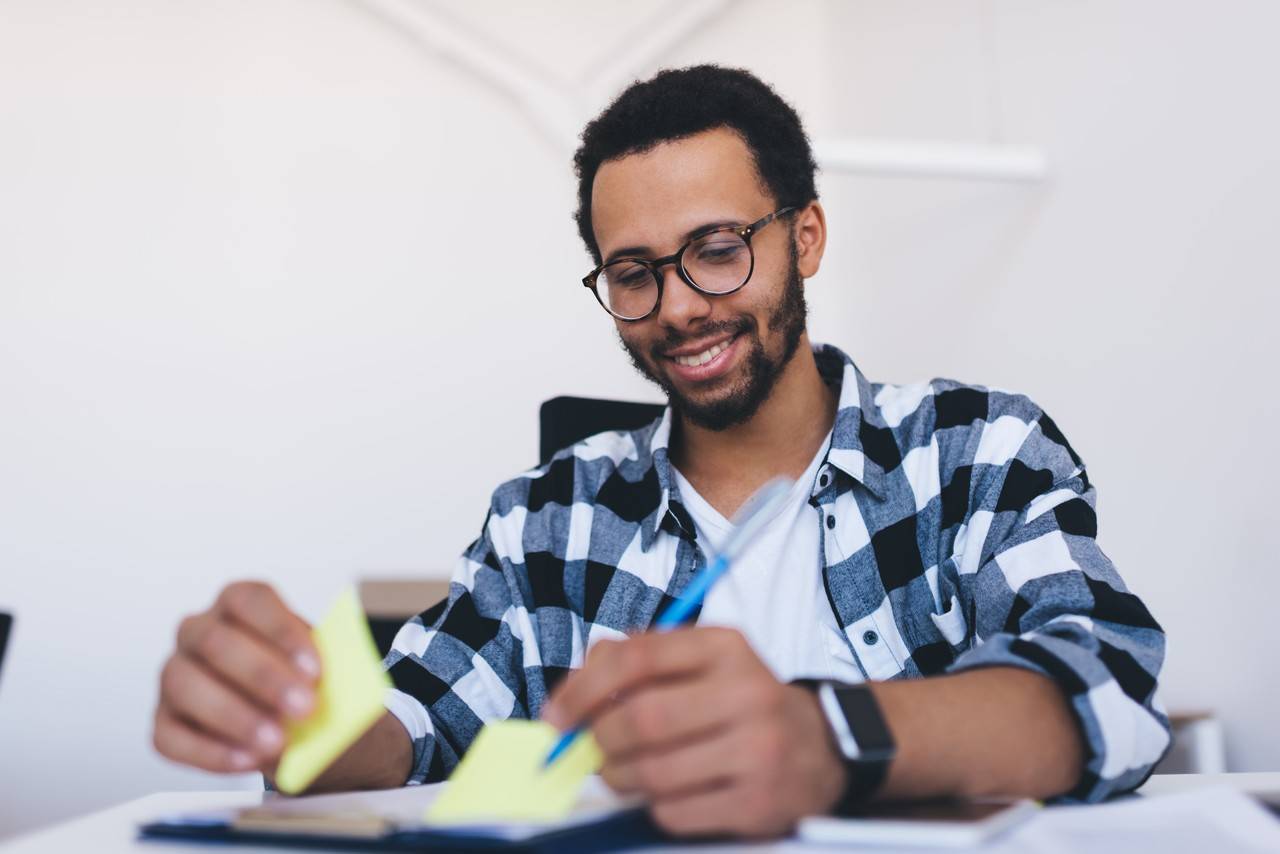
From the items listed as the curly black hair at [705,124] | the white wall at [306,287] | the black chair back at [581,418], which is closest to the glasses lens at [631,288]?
the curly black hair at [705,124]

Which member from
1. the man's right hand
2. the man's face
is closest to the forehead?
the man's face

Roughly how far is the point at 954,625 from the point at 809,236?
583 millimetres

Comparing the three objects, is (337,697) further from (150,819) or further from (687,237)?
(687,237)

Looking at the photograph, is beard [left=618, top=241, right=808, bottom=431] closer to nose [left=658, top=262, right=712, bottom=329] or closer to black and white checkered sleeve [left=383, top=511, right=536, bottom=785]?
nose [left=658, top=262, right=712, bottom=329]

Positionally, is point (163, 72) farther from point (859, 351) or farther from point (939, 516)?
point (939, 516)

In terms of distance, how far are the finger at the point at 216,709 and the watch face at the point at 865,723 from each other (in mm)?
320

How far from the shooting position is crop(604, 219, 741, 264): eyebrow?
1258mm

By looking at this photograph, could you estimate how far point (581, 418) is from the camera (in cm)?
156

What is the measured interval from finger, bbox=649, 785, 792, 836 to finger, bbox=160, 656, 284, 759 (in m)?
0.24

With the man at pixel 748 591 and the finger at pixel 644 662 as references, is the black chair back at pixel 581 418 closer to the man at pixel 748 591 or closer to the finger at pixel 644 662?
the man at pixel 748 591

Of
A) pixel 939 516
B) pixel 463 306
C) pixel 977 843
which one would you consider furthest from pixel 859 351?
→ pixel 977 843

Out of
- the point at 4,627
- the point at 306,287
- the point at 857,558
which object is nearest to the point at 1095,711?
the point at 857,558

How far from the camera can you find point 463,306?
9.36ft

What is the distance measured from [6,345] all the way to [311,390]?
0.68 meters
